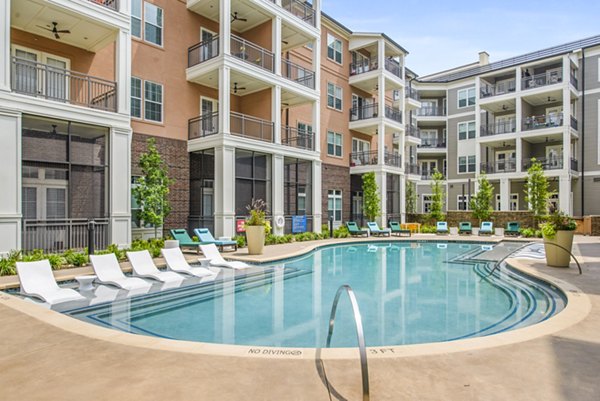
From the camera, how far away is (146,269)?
33.5 feet

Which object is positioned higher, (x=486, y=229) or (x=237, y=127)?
(x=237, y=127)

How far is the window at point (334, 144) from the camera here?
84.6ft

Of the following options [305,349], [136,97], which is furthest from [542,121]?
[305,349]

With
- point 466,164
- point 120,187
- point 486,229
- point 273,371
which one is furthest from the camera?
point 466,164

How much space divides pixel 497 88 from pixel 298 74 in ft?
65.1

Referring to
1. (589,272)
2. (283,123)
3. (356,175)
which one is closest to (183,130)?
(283,123)

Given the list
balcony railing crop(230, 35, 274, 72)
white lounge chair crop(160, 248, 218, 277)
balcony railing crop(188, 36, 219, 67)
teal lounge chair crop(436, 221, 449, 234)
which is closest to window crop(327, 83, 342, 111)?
balcony railing crop(230, 35, 274, 72)

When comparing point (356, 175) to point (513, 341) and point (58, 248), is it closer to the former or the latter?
point (58, 248)

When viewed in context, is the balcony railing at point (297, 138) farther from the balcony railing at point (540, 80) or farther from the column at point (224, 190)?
the balcony railing at point (540, 80)

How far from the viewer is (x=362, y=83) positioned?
27594 millimetres

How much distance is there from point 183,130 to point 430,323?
47.4 feet

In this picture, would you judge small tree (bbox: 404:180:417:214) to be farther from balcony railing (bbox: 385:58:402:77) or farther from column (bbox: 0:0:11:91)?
column (bbox: 0:0:11:91)

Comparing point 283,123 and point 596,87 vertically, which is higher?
point 596,87

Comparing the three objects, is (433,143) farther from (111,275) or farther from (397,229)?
(111,275)
